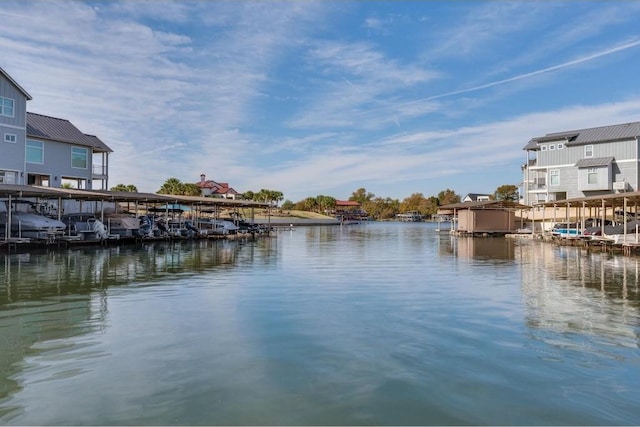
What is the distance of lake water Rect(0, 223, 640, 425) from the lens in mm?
5770

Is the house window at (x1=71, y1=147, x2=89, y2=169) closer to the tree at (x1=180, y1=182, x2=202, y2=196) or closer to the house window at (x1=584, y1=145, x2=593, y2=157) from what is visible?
the house window at (x1=584, y1=145, x2=593, y2=157)

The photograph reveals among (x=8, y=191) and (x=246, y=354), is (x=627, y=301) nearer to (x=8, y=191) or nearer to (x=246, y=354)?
(x=246, y=354)

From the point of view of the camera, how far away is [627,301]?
12.7 metres

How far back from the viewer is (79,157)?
39.5 m

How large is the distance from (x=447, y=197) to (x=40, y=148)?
479 feet

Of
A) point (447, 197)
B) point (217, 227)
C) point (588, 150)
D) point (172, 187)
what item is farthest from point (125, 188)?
point (447, 197)

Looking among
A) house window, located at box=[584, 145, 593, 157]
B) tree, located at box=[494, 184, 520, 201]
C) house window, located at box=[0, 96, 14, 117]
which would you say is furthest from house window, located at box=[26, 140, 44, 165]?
tree, located at box=[494, 184, 520, 201]

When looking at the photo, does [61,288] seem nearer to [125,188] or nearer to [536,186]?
[536,186]

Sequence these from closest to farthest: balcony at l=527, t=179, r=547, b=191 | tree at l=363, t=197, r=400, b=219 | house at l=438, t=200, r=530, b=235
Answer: house at l=438, t=200, r=530, b=235, balcony at l=527, t=179, r=547, b=191, tree at l=363, t=197, r=400, b=219

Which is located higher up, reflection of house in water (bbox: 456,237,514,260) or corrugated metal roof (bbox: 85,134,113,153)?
corrugated metal roof (bbox: 85,134,113,153)

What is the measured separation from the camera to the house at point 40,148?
32312mm

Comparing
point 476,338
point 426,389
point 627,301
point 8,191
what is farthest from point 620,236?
point 8,191

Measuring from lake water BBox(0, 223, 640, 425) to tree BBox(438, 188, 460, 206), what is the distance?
15207 centimetres

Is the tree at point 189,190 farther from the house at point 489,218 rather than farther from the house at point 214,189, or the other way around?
the house at point 489,218
